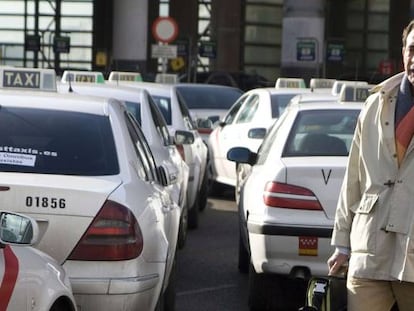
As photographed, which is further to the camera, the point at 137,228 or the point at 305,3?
the point at 305,3

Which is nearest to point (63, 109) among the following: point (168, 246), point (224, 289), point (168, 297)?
point (168, 246)

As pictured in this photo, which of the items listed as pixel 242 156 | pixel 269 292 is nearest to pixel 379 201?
pixel 269 292

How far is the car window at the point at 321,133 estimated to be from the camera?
690 centimetres

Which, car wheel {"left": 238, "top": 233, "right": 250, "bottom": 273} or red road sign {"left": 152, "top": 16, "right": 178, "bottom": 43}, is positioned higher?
red road sign {"left": 152, "top": 16, "right": 178, "bottom": 43}

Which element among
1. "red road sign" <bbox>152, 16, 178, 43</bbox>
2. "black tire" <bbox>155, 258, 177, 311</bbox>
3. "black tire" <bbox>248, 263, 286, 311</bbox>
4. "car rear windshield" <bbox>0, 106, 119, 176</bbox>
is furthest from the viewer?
"red road sign" <bbox>152, 16, 178, 43</bbox>

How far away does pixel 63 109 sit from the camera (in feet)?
18.5

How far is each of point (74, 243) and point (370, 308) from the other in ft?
4.85

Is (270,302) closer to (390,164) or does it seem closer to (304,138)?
(304,138)

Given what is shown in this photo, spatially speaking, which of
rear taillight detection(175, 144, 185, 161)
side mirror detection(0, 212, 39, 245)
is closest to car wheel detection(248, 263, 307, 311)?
side mirror detection(0, 212, 39, 245)

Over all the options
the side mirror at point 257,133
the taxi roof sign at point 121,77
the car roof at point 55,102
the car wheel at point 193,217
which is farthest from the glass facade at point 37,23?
the car roof at point 55,102

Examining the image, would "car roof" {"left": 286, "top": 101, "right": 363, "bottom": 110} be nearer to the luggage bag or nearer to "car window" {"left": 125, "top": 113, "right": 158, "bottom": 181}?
"car window" {"left": 125, "top": 113, "right": 158, "bottom": 181}

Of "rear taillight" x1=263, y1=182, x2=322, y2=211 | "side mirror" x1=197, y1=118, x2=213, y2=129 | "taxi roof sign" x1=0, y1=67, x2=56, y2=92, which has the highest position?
"taxi roof sign" x1=0, y1=67, x2=56, y2=92

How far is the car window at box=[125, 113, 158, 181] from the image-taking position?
5.80 meters

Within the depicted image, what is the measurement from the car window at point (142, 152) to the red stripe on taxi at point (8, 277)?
6.19 ft
